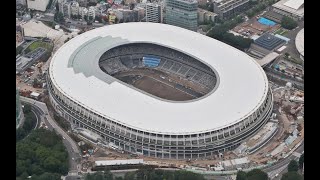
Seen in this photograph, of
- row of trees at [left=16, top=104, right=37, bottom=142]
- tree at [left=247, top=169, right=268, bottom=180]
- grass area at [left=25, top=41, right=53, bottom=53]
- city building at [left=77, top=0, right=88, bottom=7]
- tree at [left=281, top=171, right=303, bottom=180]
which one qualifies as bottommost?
row of trees at [left=16, top=104, right=37, bottom=142]

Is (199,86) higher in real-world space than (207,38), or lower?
lower

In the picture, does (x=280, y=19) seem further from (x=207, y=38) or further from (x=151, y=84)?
(x=151, y=84)

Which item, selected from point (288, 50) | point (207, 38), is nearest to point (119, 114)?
point (207, 38)

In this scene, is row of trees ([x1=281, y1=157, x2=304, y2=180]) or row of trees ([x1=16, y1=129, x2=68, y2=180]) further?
row of trees ([x1=16, y1=129, x2=68, y2=180])

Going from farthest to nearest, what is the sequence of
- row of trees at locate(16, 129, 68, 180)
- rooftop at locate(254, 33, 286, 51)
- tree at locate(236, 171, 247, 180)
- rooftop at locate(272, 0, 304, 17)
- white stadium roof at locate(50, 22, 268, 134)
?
rooftop at locate(272, 0, 304, 17) → rooftop at locate(254, 33, 286, 51) → white stadium roof at locate(50, 22, 268, 134) → row of trees at locate(16, 129, 68, 180) → tree at locate(236, 171, 247, 180)

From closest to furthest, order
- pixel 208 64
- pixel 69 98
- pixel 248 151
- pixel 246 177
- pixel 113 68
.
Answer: pixel 246 177, pixel 248 151, pixel 69 98, pixel 208 64, pixel 113 68

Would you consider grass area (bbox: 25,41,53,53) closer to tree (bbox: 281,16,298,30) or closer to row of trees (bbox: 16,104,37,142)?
row of trees (bbox: 16,104,37,142)

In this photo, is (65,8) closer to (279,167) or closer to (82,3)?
(82,3)

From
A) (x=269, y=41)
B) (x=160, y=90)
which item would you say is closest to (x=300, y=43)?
(x=269, y=41)

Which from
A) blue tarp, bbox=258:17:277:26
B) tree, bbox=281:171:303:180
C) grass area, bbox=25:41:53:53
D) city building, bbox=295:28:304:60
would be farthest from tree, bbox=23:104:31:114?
blue tarp, bbox=258:17:277:26
